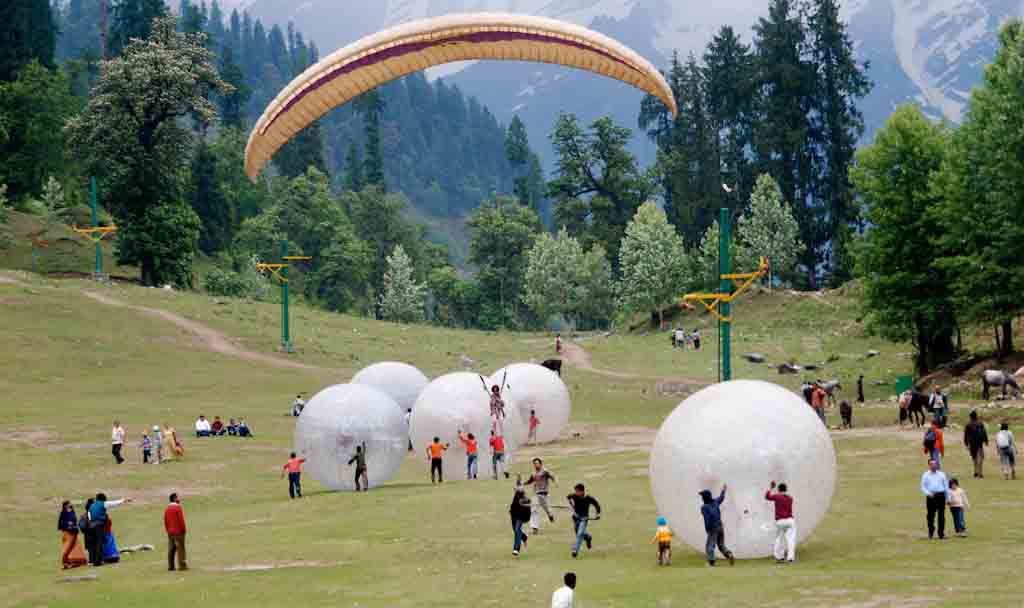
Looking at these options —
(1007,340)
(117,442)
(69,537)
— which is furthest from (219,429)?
(1007,340)

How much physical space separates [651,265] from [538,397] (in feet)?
195

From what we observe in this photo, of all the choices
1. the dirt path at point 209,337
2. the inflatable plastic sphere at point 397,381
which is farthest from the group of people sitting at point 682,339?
the inflatable plastic sphere at point 397,381

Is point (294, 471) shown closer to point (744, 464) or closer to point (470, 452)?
point (470, 452)

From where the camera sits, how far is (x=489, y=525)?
2775 cm

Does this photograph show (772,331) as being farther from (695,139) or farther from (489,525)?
(489,525)

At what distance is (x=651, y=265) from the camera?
10369 centimetres

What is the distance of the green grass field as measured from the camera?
20188 mm

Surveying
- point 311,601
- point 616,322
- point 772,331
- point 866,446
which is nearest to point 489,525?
point 311,601

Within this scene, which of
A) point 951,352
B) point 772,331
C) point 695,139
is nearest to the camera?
point 951,352

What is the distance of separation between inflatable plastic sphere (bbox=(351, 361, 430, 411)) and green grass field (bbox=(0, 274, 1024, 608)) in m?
3.76

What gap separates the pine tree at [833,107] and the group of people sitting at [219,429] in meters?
81.7

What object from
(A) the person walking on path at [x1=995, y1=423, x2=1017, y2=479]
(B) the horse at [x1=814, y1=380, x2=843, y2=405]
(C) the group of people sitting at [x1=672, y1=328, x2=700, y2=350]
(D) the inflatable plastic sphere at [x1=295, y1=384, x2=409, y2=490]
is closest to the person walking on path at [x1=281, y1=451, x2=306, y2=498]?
(D) the inflatable plastic sphere at [x1=295, y1=384, x2=409, y2=490]

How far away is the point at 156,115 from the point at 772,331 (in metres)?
42.7

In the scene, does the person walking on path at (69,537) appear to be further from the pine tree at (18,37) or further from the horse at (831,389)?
the pine tree at (18,37)
